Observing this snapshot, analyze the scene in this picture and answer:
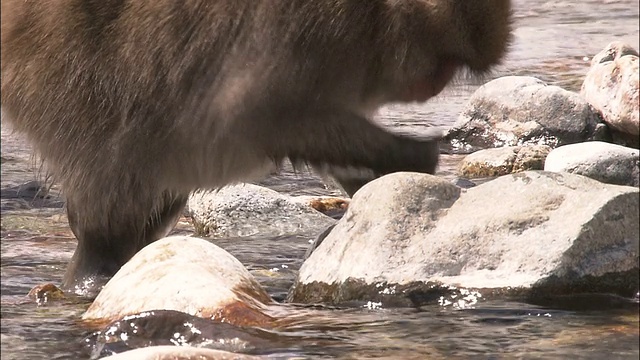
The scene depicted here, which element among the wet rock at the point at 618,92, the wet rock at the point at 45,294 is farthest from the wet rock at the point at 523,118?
the wet rock at the point at 45,294

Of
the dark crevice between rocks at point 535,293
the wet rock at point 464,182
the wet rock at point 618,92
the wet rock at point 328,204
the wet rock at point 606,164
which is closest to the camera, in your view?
the dark crevice between rocks at point 535,293

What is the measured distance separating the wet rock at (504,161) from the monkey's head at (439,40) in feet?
4.52

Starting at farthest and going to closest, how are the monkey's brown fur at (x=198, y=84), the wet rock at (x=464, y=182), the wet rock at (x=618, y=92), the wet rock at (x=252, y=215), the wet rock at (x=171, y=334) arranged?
the wet rock at (x=618, y=92)
the wet rock at (x=464, y=182)
the wet rock at (x=252, y=215)
the monkey's brown fur at (x=198, y=84)
the wet rock at (x=171, y=334)

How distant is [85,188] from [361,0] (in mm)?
1240

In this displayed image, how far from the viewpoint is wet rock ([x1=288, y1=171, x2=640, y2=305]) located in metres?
→ 4.68

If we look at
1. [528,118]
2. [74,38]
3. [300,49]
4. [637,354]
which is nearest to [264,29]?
[300,49]

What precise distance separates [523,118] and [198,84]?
3.06 meters

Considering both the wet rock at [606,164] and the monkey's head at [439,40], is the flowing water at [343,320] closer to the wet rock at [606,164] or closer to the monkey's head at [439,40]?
the monkey's head at [439,40]

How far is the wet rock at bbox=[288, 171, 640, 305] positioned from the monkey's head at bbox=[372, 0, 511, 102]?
0.70 m

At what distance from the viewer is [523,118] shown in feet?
26.9

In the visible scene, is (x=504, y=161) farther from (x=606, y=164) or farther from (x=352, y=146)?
(x=352, y=146)

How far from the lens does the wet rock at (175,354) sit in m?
3.95

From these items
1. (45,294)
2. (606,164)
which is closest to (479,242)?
(606,164)

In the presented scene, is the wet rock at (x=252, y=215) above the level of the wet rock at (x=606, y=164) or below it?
below
